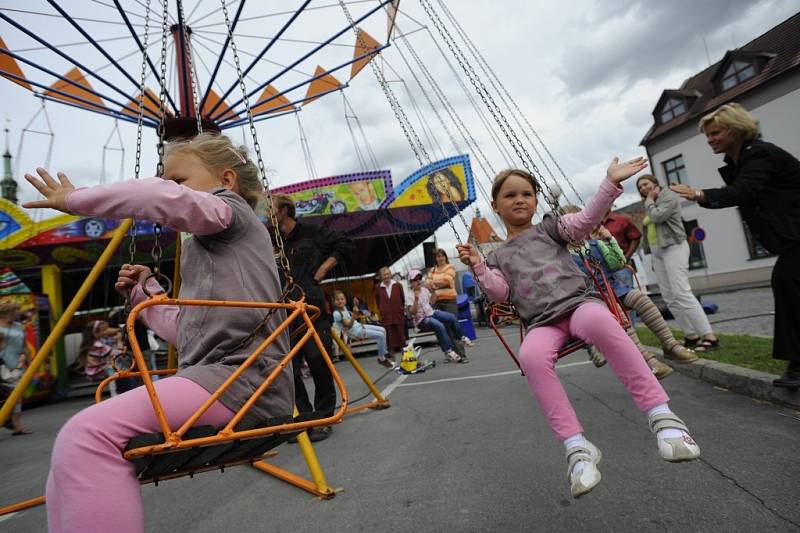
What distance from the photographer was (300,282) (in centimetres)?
394

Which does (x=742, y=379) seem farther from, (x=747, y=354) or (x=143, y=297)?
(x=143, y=297)

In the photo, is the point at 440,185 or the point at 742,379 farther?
the point at 440,185

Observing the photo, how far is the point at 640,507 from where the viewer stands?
1899mm

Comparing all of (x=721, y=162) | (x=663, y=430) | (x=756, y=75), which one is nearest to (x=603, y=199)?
(x=663, y=430)

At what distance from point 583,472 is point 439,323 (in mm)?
6550

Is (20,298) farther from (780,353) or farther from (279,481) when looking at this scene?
(780,353)

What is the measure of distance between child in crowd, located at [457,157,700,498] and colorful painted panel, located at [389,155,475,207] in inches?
449

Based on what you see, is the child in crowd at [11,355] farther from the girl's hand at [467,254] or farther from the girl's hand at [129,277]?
the girl's hand at [467,254]

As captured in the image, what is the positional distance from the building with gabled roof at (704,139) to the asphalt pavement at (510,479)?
18911mm

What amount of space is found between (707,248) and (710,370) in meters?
21.1

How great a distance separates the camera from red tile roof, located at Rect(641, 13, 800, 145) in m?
18.8

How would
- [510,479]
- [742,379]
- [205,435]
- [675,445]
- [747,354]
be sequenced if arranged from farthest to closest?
[747,354]
[742,379]
[510,479]
[675,445]
[205,435]

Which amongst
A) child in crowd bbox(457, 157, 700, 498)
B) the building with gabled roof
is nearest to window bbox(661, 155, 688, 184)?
the building with gabled roof

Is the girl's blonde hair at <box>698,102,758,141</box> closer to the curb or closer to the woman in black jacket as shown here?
the woman in black jacket
